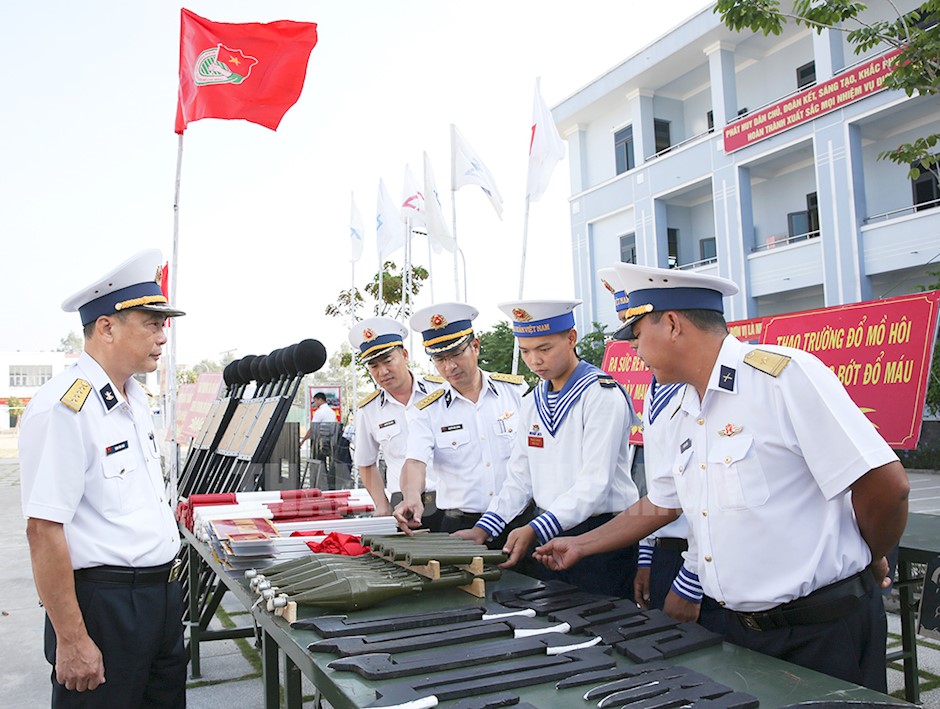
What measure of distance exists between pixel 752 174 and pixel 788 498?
18852mm

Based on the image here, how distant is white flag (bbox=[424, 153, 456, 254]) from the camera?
8656 mm

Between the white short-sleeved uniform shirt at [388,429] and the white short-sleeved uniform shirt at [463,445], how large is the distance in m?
0.58

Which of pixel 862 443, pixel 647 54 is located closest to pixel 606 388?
pixel 862 443

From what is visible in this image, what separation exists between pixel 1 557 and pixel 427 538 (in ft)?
23.8

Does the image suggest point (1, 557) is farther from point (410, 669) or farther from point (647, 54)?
point (647, 54)

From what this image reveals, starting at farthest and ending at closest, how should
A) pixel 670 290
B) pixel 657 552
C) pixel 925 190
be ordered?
pixel 925 190 → pixel 657 552 → pixel 670 290

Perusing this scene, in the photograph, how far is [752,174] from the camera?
61.7ft

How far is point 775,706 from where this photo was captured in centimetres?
132

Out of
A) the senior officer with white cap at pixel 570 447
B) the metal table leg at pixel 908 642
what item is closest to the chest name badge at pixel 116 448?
the senior officer with white cap at pixel 570 447

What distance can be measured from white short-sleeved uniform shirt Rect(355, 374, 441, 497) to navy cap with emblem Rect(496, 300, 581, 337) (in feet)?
5.14

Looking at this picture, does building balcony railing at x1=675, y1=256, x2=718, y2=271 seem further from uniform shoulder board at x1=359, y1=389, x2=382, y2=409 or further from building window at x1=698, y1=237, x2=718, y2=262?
uniform shoulder board at x1=359, y1=389, x2=382, y2=409

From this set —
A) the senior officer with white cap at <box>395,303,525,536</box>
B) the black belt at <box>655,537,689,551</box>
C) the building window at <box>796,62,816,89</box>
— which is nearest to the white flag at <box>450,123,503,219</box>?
the senior officer with white cap at <box>395,303,525,536</box>

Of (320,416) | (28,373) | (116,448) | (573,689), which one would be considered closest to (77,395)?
(116,448)

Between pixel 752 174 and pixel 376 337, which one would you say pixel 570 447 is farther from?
pixel 752 174
